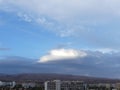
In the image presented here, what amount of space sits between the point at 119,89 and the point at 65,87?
14421mm

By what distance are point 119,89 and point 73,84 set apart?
40.9 feet

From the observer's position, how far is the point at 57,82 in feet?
307

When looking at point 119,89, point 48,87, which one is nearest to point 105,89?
point 119,89

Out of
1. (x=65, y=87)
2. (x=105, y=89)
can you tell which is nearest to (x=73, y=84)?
(x=65, y=87)

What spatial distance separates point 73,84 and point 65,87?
2302 mm

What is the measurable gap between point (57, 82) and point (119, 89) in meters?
16.6

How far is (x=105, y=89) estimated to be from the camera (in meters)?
115

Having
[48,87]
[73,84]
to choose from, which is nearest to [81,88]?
[73,84]

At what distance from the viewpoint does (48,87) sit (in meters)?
93.6

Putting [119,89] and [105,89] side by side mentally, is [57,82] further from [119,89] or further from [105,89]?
[105,89]

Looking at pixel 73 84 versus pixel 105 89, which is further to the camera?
pixel 105 89

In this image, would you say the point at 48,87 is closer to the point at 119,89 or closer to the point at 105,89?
the point at 119,89

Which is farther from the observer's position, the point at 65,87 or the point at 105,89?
the point at 105,89

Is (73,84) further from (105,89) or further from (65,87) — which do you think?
(105,89)
